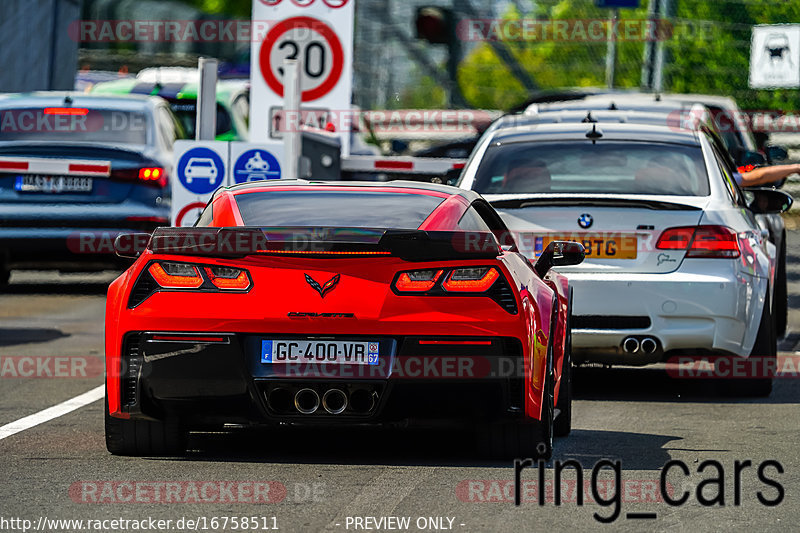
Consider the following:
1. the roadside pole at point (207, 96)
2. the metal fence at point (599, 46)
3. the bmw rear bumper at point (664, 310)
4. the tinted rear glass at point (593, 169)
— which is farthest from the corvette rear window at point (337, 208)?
the metal fence at point (599, 46)

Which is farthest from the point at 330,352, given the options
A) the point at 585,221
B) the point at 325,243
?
the point at 585,221

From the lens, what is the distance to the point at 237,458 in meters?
8.07

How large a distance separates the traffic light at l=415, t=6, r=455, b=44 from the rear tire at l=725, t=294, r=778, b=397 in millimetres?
11270

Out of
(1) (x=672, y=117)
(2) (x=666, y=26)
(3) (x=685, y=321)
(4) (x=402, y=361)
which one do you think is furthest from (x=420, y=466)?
(2) (x=666, y=26)

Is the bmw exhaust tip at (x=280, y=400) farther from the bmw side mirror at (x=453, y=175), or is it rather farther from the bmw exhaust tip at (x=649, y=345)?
the bmw side mirror at (x=453, y=175)

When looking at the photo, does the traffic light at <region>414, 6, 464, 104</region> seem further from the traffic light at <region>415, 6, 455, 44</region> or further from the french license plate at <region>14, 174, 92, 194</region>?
the french license plate at <region>14, 174, 92, 194</region>

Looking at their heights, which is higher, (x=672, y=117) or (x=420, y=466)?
(x=672, y=117)

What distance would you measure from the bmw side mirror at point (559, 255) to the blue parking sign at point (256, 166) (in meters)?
5.40

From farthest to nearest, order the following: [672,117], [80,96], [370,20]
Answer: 1. [370,20]
2. [80,96]
3. [672,117]

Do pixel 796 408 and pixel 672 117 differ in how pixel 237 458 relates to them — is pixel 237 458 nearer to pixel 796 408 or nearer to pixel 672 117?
pixel 796 408

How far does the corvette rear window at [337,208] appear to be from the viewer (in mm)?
8438

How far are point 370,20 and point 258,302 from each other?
2896 cm

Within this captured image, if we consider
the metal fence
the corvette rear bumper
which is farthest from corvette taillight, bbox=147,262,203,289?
the metal fence

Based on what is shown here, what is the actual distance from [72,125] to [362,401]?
34.1 ft
